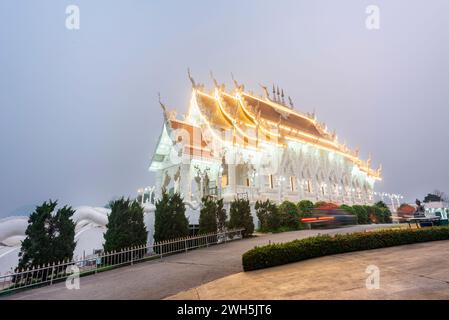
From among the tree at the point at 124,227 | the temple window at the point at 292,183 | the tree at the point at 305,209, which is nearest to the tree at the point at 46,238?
the tree at the point at 124,227

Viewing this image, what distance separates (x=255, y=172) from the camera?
923 inches

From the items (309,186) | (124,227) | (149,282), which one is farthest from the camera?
(309,186)

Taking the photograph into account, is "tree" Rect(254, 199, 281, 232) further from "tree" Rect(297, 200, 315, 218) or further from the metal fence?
the metal fence

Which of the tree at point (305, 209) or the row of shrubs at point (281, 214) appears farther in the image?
the tree at point (305, 209)

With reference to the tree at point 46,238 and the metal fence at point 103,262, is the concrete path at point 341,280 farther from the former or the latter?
the tree at point 46,238

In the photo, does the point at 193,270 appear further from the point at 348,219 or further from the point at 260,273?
the point at 348,219

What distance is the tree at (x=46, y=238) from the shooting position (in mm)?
8992

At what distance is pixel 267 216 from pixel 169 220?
8.46m

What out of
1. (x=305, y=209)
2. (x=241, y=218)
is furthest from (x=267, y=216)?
(x=305, y=209)

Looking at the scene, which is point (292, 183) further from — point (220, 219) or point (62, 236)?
point (62, 236)

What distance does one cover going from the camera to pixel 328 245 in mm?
9211

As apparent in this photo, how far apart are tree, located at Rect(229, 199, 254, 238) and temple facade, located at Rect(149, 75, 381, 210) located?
2922 mm

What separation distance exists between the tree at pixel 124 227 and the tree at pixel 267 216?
952 centimetres
